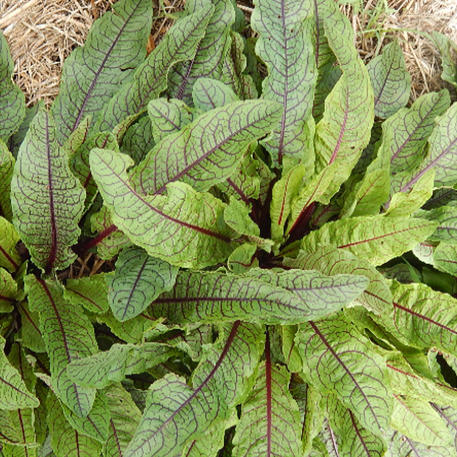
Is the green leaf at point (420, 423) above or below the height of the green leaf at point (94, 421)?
below

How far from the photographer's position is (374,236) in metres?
1.05

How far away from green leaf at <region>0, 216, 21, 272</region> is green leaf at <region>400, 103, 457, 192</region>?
84cm

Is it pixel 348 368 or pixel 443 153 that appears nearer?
pixel 348 368

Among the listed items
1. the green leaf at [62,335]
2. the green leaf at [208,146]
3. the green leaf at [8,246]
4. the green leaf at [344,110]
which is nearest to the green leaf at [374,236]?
the green leaf at [344,110]

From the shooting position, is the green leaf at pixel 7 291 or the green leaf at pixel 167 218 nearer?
the green leaf at pixel 167 218

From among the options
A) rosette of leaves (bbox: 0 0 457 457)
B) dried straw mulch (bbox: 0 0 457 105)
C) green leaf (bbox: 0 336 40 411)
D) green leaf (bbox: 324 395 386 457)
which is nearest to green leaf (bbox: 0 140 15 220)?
rosette of leaves (bbox: 0 0 457 457)

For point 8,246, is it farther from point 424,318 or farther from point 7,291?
point 424,318

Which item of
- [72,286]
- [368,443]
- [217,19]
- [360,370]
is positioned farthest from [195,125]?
[368,443]

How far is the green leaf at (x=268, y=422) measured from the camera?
1111 millimetres

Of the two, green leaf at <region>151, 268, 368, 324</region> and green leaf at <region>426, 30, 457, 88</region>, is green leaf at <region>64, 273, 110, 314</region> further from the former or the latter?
green leaf at <region>426, 30, 457, 88</region>

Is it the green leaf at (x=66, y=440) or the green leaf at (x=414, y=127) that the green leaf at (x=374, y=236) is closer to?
the green leaf at (x=414, y=127)

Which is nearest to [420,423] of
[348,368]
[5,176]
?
[348,368]

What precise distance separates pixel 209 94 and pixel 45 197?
14.3 inches

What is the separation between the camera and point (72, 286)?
113cm
